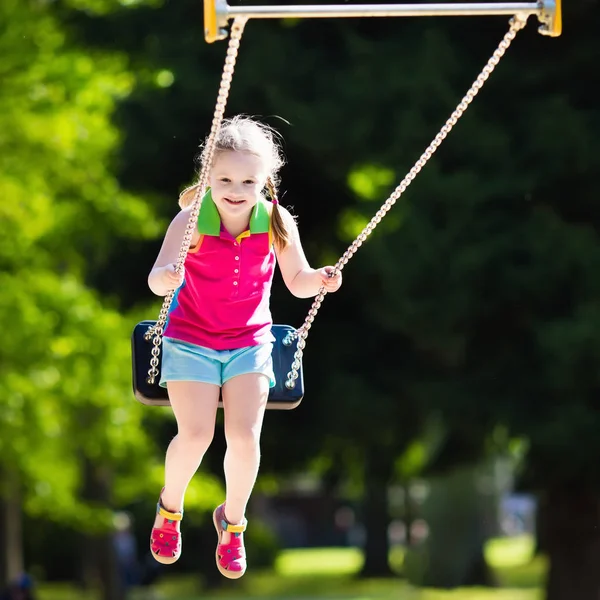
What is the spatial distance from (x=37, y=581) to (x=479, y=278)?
75.4 ft

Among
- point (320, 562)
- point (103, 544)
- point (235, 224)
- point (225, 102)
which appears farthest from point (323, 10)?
point (320, 562)

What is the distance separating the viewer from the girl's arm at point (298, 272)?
486cm

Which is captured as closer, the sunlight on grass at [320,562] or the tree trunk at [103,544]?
the tree trunk at [103,544]

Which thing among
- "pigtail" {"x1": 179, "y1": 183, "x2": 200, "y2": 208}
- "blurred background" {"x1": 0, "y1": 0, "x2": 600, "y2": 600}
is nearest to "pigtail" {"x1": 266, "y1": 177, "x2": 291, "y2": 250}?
"pigtail" {"x1": 179, "y1": 183, "x2": 200, "y2": 208}

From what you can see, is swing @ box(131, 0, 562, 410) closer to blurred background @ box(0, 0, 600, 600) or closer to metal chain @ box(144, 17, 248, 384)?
metal chain @ box(144, 17, 248, 384)

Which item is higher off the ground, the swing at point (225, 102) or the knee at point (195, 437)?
the swing at point (225, 102)

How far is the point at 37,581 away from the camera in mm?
32906

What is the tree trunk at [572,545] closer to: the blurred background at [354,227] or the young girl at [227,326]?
the blurred background at [354,227]

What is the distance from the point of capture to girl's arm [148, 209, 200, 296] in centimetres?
445

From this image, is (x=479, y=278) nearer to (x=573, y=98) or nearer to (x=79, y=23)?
(x=573, y=98)

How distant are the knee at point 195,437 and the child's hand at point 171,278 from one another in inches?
19.9

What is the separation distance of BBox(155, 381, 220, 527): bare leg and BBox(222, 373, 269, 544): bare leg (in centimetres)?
6

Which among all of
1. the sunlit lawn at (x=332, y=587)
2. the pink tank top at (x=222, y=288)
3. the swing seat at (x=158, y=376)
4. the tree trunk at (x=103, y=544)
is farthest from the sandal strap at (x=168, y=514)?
the sunlit lawn at (x=332, y=587)

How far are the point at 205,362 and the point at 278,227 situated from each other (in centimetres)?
54
